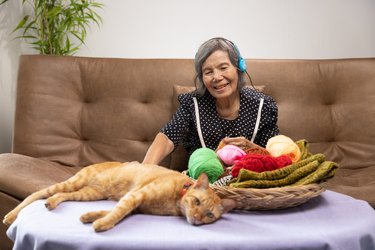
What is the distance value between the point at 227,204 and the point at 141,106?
4.15 feet

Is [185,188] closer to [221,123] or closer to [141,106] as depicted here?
[221,123]

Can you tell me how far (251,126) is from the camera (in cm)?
195

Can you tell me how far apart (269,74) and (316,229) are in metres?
1.39

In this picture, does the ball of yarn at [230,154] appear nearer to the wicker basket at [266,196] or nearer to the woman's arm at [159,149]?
the wicker basket at [266,196]

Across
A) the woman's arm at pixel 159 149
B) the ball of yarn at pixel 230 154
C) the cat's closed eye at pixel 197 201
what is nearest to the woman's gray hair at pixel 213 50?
the woman's arm at pixel 159 149

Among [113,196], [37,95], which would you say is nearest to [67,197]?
[113,196]

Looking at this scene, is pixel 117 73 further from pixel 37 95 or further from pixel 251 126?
pixel 251 126

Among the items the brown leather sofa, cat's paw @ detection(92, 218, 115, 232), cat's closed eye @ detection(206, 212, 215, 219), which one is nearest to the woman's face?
the brown leather sofa

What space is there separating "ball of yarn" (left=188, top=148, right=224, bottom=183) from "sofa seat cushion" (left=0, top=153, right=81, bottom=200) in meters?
0.65

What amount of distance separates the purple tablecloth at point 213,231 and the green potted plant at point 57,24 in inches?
63.3

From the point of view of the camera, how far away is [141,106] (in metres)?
2.31

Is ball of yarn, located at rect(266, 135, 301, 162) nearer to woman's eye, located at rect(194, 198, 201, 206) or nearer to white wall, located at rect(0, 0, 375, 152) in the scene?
woman's eye, located at rect(194, 198, 201, 206)

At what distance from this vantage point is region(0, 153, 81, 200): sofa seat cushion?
1711 millimetres

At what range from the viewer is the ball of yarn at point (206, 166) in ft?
4.34
